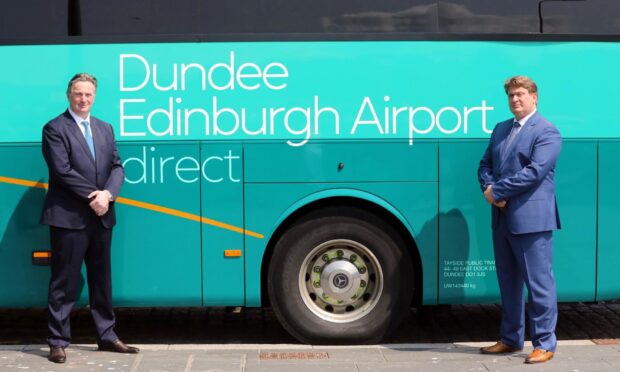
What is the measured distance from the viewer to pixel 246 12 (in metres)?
6.78

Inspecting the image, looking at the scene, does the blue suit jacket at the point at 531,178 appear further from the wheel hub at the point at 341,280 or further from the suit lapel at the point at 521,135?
the wheel hub at the point at 341,280

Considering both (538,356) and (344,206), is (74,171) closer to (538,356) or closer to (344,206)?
(344,206)

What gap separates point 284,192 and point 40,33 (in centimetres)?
220

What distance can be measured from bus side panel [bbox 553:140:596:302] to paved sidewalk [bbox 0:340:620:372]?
0.48 m

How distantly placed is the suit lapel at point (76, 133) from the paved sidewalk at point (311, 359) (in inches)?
58.2

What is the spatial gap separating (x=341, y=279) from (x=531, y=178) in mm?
1737

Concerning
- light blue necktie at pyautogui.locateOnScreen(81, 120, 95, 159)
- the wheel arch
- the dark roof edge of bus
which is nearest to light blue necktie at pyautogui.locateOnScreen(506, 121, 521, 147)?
the dark roof edge of bus

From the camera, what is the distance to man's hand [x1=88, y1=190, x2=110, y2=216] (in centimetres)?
631

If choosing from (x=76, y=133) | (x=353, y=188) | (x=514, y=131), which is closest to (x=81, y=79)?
(x=76, y=133)

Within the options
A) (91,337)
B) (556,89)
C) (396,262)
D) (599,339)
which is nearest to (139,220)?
(91,337)

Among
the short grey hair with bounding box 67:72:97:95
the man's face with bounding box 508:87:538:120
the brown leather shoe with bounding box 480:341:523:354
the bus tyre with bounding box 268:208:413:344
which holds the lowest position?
the brown leather shoe with bounding box 480:341:523:354

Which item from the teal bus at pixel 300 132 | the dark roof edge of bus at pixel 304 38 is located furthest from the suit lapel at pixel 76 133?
the dark roof edge of bus at pixel 304 38

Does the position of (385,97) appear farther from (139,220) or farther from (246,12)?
(139,220)

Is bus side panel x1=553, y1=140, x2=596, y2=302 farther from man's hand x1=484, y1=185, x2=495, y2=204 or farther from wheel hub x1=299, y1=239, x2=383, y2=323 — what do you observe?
wheel hub x1=299, y1=239, x2=383, y2=323
